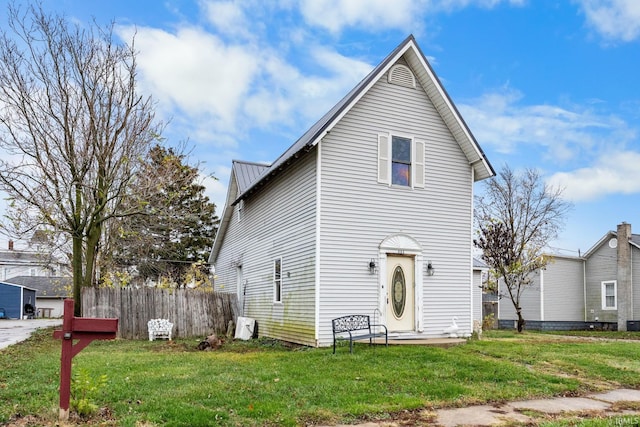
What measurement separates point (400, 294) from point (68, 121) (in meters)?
11.3

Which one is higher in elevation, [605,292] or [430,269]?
[430,269]

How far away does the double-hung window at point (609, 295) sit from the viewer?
94.9 ft

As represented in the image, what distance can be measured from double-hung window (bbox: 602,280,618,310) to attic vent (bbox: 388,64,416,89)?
808 inches

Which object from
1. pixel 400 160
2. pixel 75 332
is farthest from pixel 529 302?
pixel 75 332

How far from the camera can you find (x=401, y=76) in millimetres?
14609

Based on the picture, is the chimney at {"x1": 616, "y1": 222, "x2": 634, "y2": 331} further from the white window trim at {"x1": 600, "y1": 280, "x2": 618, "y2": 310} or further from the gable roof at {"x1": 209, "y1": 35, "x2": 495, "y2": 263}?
the gable roof at {"x1": 209, "y1": 35, "x2": 495, "y2": 263}

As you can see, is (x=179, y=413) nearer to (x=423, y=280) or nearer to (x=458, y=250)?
(x=423, y=280)

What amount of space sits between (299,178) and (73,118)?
768 centimetres

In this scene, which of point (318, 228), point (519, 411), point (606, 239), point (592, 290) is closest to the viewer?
point (519, 411)

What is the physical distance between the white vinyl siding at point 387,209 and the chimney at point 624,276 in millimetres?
16651

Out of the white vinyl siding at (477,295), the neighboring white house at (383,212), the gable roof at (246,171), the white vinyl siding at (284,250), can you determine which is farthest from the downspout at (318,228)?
the white vinyl siding at (477,295)

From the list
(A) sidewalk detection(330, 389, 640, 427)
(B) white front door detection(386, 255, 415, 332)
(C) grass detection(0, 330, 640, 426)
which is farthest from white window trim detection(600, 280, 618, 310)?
(A) sidewalk detection(330, 389, 640, 427)

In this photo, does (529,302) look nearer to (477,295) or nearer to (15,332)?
(477,295)

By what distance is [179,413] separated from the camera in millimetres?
6289
